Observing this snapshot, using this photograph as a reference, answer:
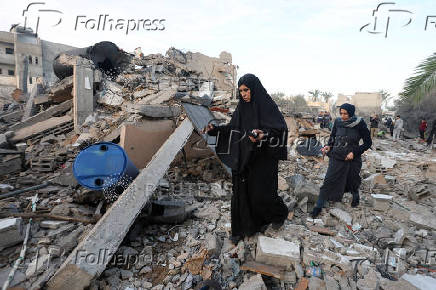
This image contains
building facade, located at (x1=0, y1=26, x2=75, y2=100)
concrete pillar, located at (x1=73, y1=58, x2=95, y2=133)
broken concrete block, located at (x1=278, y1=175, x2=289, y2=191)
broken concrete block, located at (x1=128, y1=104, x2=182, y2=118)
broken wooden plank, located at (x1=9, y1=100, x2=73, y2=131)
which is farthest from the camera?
building facade, located at (x1=0, y1=26, x2=75, y2=100)

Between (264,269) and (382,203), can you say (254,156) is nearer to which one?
(264,269)

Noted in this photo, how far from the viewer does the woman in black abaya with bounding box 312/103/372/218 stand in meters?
3.14

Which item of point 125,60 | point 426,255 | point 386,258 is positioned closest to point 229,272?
point 386,258

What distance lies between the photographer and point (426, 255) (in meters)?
2.45

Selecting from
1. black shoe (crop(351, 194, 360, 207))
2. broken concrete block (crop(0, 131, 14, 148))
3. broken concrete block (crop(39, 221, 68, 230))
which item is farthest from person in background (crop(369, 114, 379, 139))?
broken concrete block (crop(0, 131, 14, 148))

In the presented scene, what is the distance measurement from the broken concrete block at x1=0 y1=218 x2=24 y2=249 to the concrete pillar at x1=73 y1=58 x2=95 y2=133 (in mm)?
4439

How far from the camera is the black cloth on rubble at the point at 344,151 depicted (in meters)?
3.16

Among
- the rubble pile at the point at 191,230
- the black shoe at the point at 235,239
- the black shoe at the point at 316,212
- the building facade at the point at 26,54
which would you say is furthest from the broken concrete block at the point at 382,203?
the building facade at the point at 26,54

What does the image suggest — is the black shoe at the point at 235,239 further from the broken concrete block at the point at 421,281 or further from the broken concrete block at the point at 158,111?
the broken concrete block at the point at 158,111

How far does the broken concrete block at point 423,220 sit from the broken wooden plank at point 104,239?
3241 millimetres

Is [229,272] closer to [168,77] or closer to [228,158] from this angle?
[228,158]

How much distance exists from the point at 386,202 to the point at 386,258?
139cm

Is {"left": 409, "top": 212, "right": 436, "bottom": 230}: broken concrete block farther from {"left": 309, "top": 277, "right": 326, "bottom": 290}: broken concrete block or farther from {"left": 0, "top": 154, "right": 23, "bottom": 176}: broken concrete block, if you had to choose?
{"left": 0, "top": 154, "right": 23, "bottom": 176}: broken concrete block

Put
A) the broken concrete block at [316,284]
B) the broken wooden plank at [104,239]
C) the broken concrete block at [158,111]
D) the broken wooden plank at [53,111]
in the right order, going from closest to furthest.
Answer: the broken wooden plank at [104,239]
the broken concrete block at [316,284]
the broken concrete block at [158,111]
the broken wooden plank at [53,111]
